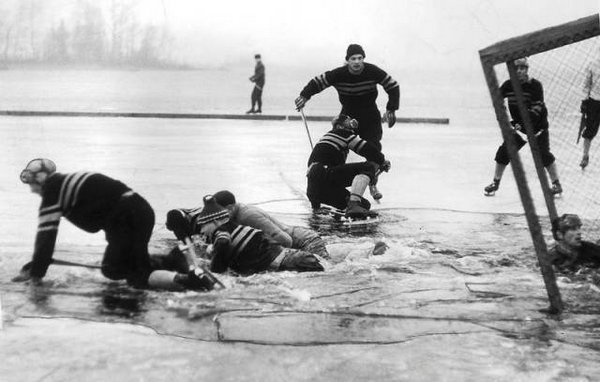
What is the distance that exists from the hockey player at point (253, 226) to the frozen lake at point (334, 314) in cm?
22

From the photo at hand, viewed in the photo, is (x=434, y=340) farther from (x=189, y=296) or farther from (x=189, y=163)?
(x=189, y=163)

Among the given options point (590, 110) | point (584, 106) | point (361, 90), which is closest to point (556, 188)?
point (361, 90)

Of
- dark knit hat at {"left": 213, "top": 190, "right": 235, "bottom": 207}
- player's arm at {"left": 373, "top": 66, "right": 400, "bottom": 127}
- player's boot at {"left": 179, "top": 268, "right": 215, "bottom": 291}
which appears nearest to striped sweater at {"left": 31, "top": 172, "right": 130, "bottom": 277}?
player's boot at {"left": 179, "top": 268, "right": 215, "bottom": 291}

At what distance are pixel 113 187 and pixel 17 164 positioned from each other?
6001 millimetres

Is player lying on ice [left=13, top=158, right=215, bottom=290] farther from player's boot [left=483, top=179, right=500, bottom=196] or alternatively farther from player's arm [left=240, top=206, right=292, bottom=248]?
player's boot [left=483, top=179, right=500, bottom=196]

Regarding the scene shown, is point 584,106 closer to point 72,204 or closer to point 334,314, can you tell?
point 334,314

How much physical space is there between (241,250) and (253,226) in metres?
→ 0.49

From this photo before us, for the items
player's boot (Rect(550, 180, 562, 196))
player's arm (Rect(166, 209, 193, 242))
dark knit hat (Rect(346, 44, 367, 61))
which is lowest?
player's boot (Rect(550, 180, 562, 196))

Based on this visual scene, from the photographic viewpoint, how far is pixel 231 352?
3.51 meters

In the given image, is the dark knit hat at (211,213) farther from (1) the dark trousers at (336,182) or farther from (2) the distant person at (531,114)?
(2) the distant person at (531,114)

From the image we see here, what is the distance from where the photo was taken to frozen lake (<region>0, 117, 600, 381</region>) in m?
3.34

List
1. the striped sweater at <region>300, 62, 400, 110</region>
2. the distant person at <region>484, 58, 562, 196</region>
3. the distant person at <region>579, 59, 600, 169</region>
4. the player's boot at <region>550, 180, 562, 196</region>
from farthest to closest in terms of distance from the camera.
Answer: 1. the distant person at <region>579, 59, 600, 169</region>
2. the player's boot at <region>550, 180, 562, 196</region>
3. the striped sweater at <region>300, 62, 400, 110</region>
4. the distant person at <region>484, 58, 562, 196</region>

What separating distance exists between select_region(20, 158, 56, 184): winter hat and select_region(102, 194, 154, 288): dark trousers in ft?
1.36

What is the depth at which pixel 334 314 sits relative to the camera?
4129 millimetres
